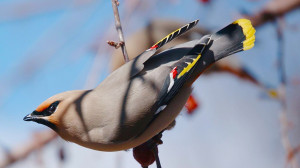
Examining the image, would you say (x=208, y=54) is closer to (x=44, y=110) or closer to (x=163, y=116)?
(x=163, y=116)

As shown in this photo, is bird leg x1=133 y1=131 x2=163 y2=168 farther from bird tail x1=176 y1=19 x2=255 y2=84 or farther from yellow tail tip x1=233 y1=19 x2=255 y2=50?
yellow tail tip x1=233 y1=19 x2=255 y2=50

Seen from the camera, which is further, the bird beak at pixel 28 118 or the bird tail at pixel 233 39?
the bird tail at pixel 233 39

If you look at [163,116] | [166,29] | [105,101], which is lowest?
[166,29]

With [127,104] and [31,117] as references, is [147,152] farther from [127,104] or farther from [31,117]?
[31,117]

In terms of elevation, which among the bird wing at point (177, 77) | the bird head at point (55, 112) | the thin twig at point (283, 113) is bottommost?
the thin twig at point (283, 113)

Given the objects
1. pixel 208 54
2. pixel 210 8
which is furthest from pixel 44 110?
pixel 210 8

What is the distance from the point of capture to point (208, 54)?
1617mm

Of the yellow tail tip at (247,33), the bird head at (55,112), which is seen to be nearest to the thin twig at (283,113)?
the yellow tail tip at (247,33)

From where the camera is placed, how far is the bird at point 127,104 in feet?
4.73

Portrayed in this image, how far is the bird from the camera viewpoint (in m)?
1.44

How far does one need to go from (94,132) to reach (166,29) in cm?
145

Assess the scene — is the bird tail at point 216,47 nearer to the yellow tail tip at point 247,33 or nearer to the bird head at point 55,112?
the yellow tail tip at point 247,33

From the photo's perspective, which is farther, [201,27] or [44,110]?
[201,27]

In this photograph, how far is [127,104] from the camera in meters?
1.47
